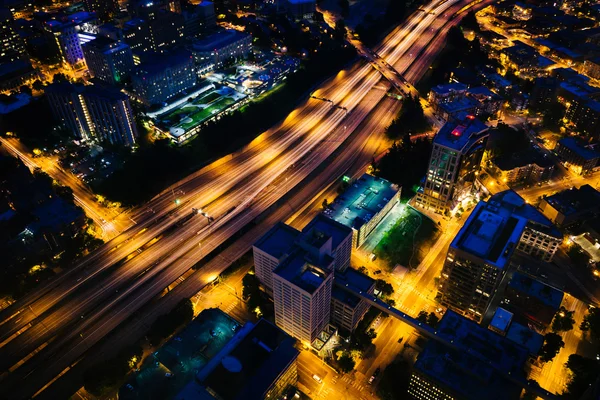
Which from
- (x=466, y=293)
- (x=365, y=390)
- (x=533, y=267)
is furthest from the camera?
(x=533, y=267)

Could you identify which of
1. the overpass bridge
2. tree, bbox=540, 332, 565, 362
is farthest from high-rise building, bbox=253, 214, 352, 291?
tree, bbox=540, 332, 565, 362

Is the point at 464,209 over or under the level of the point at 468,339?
under

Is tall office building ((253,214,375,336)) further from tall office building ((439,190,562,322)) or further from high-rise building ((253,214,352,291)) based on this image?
tall office building ((439,190,562,322))

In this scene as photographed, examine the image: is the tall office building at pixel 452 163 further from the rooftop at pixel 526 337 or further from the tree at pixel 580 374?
the tree at pixel 580 374

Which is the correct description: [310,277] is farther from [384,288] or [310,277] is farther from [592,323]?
[592,323]

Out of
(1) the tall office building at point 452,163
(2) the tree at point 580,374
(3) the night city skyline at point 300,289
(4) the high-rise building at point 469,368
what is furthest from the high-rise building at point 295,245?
(2) the tree at point 580,374

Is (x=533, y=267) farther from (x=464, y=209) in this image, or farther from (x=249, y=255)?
(x=249, y=255)

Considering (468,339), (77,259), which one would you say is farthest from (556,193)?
(77,259)
